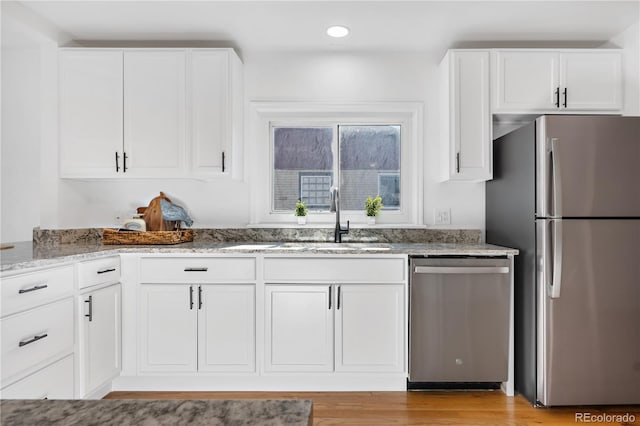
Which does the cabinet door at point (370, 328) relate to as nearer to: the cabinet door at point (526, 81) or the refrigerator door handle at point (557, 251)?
the refrigerator door handle at point (557, 251)

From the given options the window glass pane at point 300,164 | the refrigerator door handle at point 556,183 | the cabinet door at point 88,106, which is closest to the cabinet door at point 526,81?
the refrigerator door handle at point 556,183

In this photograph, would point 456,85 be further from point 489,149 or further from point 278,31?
point 278,31

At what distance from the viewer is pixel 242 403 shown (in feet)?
1.60

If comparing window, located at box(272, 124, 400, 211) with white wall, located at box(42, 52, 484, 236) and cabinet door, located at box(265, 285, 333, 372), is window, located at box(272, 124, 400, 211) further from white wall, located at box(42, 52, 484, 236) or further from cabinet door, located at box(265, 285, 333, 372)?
cabinet door, located at box(265, 285, 333, 372)

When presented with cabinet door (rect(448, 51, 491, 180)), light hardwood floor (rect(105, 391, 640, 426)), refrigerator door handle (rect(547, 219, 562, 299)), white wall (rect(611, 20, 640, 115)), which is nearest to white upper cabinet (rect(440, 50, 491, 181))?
cabinet door (rect(448, 51, 491, 180))

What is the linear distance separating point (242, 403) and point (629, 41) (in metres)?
3.46

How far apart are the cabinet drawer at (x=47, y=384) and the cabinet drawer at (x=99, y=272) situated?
1.32ft

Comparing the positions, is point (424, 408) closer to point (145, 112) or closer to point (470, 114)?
point (470, 114)

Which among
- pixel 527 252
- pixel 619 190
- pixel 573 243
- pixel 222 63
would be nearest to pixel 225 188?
pixel 222 63

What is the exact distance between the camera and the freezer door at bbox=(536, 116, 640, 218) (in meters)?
2.19

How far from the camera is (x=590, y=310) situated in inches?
87.0

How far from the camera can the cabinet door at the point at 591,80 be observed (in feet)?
8.98

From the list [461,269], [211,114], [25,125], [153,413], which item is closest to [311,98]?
[211,114]

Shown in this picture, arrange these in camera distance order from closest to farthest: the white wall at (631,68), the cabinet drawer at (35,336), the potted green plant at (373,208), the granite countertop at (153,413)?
the granite countertop at (153,413), the cabinet drawer at (35,336), the white wall at (631,68), the potted green plant at (373,208)
